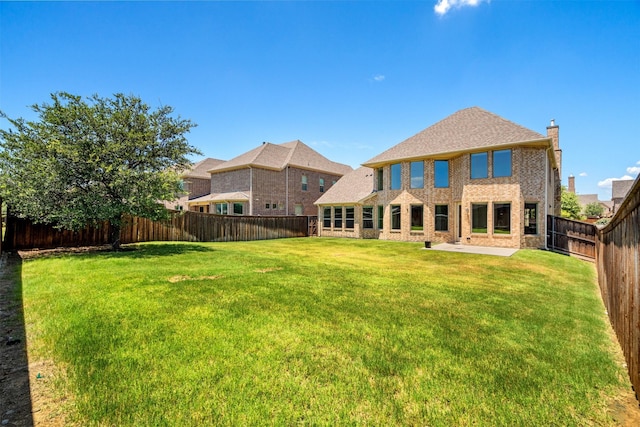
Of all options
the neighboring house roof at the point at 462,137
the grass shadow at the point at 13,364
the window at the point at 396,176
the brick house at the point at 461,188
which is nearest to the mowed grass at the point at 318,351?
the grass shadow at the point at 13,364

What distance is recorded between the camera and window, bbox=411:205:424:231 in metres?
19.0

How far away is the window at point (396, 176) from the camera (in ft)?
65.5

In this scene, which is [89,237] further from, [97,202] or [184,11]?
[184,11]

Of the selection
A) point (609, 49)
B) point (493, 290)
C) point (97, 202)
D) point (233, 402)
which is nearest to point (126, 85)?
point (97, 202)

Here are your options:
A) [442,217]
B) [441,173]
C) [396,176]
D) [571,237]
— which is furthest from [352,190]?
[571,237]

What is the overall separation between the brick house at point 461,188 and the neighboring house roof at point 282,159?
741cm

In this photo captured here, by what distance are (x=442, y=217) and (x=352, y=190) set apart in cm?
813

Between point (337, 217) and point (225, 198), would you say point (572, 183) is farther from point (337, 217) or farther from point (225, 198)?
point (225, 198)

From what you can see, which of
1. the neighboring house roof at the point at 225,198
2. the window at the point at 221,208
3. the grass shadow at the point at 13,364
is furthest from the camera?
the window at the point at 221,208

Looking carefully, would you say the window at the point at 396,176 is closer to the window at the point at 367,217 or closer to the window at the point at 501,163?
the window at the point at 367,217

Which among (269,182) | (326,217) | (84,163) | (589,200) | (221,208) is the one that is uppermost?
(589,200)

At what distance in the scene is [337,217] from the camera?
23.8 metres

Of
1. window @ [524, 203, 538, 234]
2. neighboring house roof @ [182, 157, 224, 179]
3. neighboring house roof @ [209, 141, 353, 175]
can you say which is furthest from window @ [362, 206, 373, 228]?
neighboring house roof @ [182, 157, 224, 179]

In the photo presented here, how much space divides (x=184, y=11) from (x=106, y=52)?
12.6 ft
